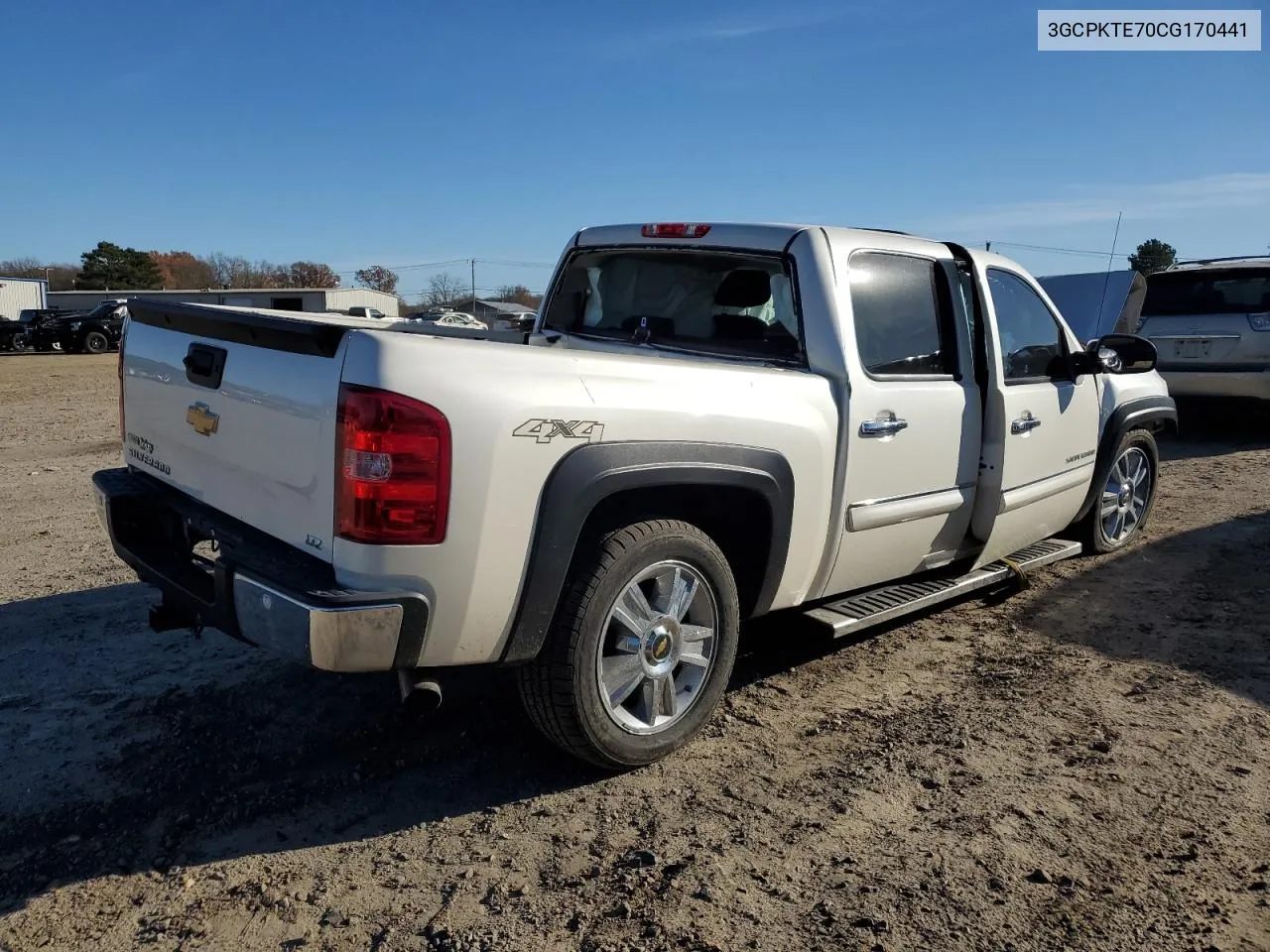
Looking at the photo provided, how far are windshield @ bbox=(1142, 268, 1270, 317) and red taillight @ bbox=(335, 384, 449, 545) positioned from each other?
10.3 meters

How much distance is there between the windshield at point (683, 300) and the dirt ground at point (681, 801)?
126 cm

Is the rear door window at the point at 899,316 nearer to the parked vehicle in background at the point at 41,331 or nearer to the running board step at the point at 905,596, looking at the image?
the running board step at the point at 905,596

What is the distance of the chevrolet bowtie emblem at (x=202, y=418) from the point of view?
10.4 feet

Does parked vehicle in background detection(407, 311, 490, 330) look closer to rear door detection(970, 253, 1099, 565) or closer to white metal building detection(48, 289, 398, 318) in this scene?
rear door detection(970, 253, 1099, 565)

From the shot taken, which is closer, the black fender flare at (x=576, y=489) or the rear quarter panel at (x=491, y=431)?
the rear quarter panel at (x=491, y=431)

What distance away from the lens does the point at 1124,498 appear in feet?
20.4

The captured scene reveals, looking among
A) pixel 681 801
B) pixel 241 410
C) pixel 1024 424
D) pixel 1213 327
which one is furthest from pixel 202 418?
pixel 1213 327

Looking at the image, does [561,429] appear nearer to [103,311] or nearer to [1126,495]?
[1126,495]

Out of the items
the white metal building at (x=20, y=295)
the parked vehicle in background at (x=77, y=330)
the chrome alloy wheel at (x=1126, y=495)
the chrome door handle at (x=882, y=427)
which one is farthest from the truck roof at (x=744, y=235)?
the white metal building at (x=20, y=295)

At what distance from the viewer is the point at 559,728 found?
3.10m

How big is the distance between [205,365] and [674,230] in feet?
7.02

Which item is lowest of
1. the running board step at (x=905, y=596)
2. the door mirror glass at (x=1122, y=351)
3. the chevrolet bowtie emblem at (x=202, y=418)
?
the running board step at (x=905, y=596)

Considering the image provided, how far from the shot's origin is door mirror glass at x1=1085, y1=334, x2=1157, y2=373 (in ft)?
17.4

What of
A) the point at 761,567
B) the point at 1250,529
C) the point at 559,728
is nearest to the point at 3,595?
the point at 559,728
